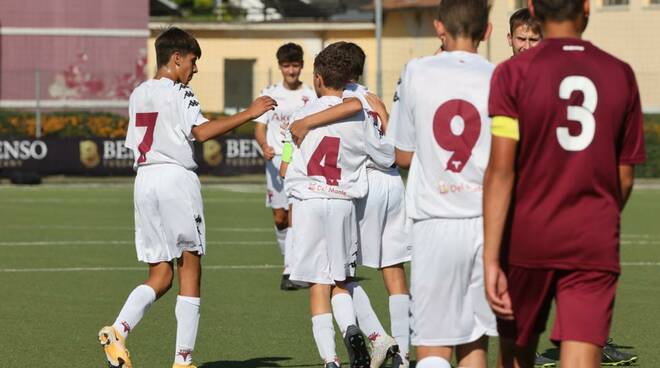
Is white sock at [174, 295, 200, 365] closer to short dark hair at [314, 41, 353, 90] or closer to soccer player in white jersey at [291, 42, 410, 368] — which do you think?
soccer player in white jersey at [291, 42, 410, 368]

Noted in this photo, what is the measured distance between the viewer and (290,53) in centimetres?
1583

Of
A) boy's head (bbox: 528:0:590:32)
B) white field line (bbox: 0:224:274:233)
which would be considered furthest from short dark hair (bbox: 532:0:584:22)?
white field line (bbox: 0:224:274:233)

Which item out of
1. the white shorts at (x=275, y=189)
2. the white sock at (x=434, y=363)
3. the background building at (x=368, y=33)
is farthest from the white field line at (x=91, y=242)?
the background building at (x=368, y=33)

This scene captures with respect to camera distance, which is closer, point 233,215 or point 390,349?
point 390,349

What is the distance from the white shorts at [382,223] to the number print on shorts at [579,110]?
4171 mm

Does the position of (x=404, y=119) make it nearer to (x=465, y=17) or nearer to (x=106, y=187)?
(x=465, y=17)

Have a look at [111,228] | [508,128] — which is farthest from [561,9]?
[111,228]

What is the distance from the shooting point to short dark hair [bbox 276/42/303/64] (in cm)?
1579

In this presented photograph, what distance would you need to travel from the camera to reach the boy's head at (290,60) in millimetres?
15812

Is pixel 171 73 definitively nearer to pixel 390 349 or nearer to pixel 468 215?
pixel 390 349

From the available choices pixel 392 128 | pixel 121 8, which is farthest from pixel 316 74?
pixel 121 8

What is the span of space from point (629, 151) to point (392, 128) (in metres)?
1.31

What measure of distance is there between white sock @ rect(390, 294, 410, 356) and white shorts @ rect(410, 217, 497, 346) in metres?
2.99

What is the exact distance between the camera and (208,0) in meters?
64.9
